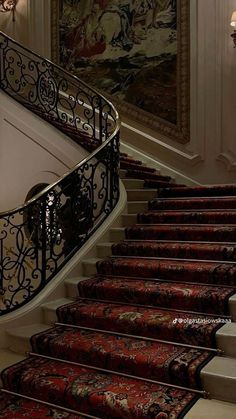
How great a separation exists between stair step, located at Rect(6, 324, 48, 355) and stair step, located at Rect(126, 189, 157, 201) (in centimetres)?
226

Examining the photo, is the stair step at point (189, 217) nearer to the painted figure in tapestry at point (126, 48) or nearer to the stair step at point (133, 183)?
the stair step at point (133, 183)

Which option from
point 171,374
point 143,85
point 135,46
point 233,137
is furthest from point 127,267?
point 135,46

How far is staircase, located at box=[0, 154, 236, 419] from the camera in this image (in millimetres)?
2486

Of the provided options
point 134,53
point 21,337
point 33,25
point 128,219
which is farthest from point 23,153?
point 33,25

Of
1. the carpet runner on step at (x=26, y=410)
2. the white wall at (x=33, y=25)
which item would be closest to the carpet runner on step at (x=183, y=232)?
the carpet runner on step at (x=26, y=410)

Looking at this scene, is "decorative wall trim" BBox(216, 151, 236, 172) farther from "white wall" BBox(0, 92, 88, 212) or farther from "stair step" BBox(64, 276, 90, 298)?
"stair step" BBox(64, 276, 90, 298)

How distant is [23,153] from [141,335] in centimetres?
367

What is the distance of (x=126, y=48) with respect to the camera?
24.2 feet

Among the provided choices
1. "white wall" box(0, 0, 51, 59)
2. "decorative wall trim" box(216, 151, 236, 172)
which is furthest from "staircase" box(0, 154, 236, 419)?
"white wall" box(0, 0, 51, 59)

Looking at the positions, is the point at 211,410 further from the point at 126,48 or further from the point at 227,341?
the point at 126,48

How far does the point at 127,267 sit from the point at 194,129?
11.6ft

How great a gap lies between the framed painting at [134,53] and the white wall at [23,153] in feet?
6.45

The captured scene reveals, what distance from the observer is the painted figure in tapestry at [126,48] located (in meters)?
6.94

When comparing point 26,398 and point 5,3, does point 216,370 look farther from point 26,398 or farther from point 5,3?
point 5,3
